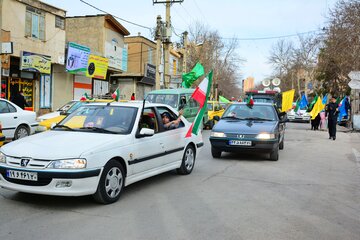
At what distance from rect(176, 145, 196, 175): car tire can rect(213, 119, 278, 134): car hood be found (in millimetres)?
1860

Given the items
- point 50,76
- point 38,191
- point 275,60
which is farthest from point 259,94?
point 275,60

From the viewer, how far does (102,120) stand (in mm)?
6320

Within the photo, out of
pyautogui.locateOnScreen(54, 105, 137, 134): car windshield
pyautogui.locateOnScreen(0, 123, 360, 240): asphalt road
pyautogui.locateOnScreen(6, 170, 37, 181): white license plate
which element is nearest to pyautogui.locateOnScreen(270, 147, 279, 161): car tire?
pyautogui.locateOnScreen(0, 123, 360, 240): asphalt road

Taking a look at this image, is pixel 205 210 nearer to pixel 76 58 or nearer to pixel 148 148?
pixel 148 148

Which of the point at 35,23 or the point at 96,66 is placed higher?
the point at 35,23

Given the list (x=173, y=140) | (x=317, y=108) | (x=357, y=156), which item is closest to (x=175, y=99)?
(x=357, y=156)

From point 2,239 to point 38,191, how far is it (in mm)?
1008

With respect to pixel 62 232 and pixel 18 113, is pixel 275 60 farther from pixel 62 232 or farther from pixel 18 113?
pixel 62 232

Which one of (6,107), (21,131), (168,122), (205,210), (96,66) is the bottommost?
(205,210)

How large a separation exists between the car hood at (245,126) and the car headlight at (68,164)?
534 cm

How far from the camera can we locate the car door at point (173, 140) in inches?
278

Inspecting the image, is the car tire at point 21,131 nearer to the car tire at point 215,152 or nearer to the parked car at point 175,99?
the parked car at point 175,99

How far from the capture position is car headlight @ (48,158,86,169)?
4.98 m

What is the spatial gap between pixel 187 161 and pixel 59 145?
10.7 feet
